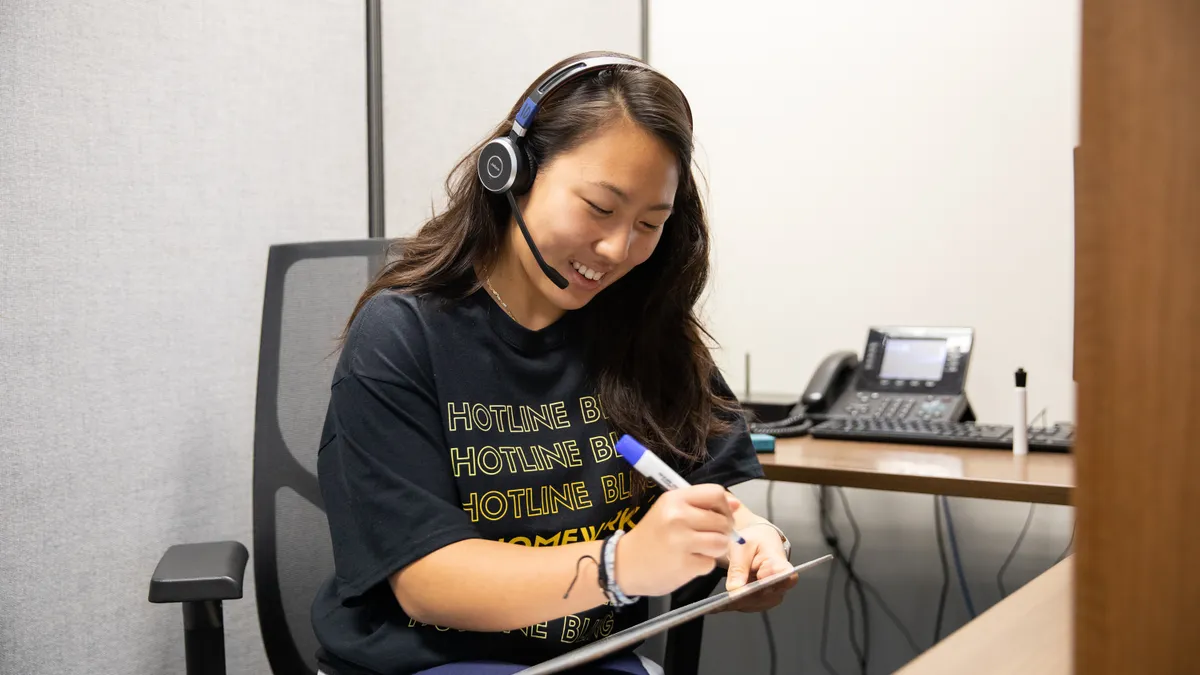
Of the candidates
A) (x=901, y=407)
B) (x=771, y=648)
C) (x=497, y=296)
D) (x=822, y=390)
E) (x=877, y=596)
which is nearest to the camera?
(x=497, y=296)

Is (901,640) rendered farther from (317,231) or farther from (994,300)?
(317,231)

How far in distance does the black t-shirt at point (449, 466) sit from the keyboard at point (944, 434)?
2.28 ft

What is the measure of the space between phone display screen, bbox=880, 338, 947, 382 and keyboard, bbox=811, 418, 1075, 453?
0.13m

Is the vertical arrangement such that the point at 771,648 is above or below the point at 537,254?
below

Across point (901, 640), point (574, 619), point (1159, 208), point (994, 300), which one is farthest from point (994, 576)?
point (1159, 208)

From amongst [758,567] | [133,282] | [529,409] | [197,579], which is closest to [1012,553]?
[758,567]

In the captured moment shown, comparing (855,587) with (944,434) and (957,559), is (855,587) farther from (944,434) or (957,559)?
(944,434)

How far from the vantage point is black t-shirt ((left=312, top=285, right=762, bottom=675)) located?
899 millimetres

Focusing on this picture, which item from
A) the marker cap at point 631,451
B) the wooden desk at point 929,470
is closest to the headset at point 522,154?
the marker cap at point 631,451

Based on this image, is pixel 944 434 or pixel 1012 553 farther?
pixel 1012 553

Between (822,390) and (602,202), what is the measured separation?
1018 millimetres

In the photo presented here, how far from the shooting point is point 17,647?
127 centimetres

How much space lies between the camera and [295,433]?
1257mm

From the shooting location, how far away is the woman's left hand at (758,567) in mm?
927
